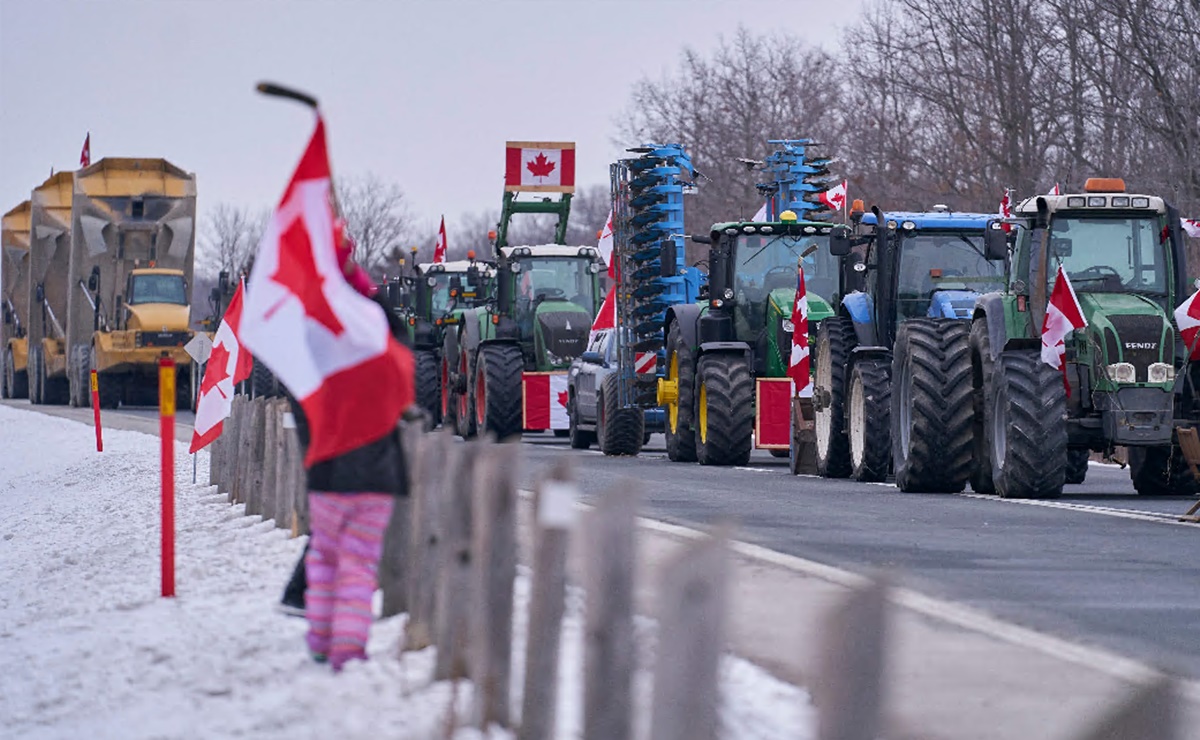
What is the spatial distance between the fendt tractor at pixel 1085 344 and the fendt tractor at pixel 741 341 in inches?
220

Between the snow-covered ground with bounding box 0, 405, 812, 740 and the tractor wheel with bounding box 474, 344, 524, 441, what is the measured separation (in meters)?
15.8

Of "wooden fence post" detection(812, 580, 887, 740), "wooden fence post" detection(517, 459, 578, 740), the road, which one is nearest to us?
"wooden fence post" detection(812, 580, 887, 740)

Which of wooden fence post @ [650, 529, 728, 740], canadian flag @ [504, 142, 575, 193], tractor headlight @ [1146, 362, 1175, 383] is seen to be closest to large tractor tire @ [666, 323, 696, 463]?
tractor headlight @ [1146, 362, 1175, 383]

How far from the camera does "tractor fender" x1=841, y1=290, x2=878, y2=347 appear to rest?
22719 millimetres

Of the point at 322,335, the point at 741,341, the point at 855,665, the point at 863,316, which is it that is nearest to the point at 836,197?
the point at 741,341

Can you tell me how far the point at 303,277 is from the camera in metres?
8.46

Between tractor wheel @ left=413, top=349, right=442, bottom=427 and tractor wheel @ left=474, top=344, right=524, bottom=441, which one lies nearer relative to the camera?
tractor wheel @ left=474, top=344, right=524, bottom=441

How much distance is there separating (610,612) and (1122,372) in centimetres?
1259

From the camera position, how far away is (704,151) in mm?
64562

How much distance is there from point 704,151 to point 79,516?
43731mm

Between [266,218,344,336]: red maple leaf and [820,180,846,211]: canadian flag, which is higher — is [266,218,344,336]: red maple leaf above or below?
below

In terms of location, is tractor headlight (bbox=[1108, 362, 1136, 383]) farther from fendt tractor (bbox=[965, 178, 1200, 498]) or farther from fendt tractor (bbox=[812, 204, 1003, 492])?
fendt tractor (bbox=[812, 204, 1003, 492])

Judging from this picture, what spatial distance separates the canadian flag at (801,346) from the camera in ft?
78.7

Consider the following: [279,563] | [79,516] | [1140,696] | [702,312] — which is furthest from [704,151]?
[1140,696]
